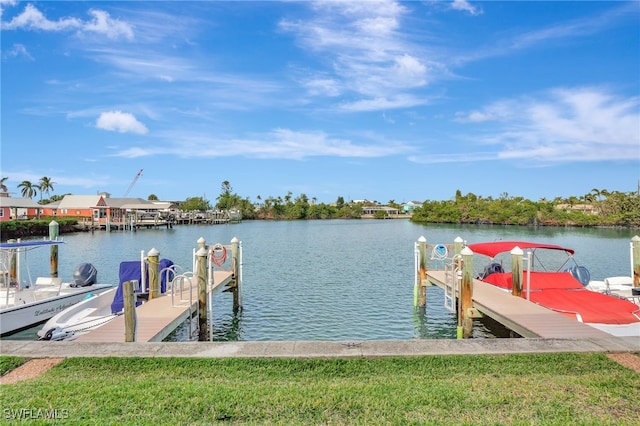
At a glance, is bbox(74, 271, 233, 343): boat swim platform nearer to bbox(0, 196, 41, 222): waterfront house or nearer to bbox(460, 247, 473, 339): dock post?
bbox(460, 247, 473, 339): dock post

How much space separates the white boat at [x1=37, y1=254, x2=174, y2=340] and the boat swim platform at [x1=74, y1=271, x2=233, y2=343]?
33.3 inches

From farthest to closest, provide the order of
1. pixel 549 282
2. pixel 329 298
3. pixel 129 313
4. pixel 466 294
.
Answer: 1. pixel 329 298
2. pixel 549 282
3. pixel 466 294
4. pixel 129 313

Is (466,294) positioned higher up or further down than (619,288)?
higher up

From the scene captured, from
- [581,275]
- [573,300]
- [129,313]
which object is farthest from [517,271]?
[129,313]

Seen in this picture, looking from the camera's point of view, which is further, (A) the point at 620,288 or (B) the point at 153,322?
(A) the point at 620,288

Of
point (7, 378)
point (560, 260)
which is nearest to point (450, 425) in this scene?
point (7, 378)

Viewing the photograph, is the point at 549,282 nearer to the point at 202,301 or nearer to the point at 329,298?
the point at 329,298

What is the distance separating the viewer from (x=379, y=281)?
22.8 m

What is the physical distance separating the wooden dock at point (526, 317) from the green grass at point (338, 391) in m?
2.55

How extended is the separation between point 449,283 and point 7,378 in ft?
40.0

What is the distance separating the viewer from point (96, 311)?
13.4 m

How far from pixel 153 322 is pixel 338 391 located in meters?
6.20

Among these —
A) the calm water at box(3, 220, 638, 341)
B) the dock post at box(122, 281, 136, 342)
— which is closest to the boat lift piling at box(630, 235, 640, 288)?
the calm water at box(3, 220, 638, 341)

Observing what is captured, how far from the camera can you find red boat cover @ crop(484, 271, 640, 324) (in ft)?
37.0
